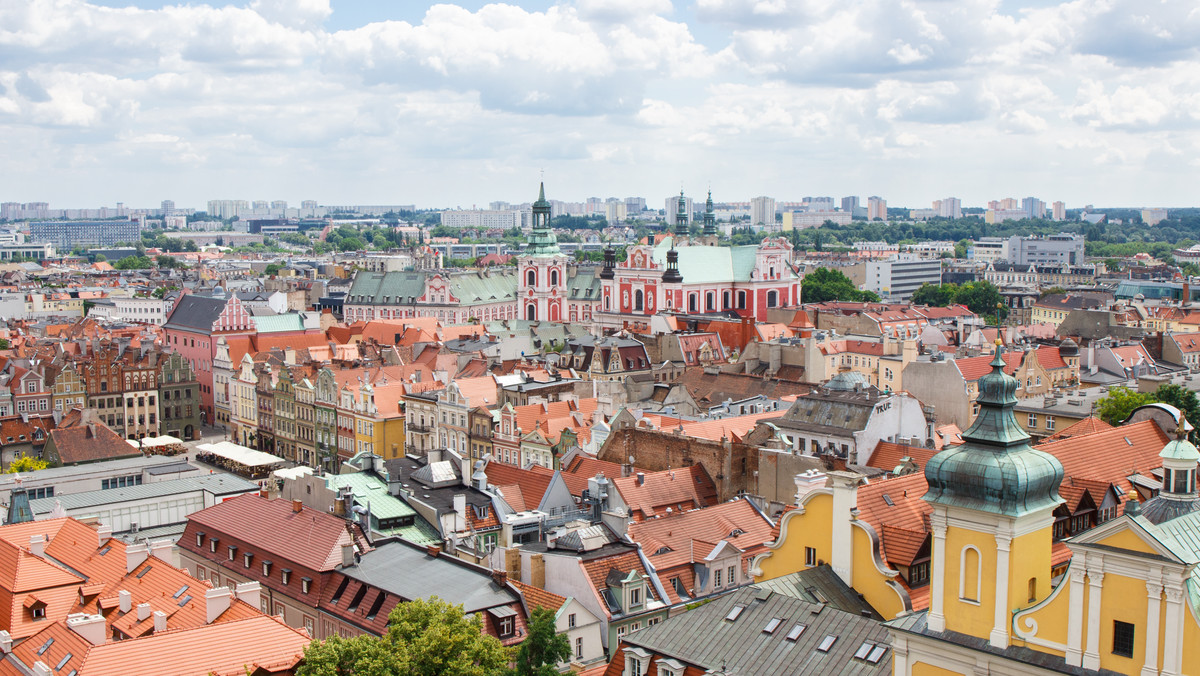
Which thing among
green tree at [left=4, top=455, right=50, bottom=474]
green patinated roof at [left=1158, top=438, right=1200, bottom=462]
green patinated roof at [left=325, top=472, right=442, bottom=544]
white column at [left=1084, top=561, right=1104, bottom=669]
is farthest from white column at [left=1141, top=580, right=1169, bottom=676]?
green tree at [left=4, top=455, right=50, bottom=474]

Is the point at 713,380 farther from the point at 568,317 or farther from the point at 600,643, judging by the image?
the point at 568,317

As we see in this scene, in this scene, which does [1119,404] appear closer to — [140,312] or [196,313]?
[196,313]

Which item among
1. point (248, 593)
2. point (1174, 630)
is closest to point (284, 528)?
point (248, 593)

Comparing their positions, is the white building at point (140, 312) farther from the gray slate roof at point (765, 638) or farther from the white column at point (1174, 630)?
the white column at point (1174, 630)

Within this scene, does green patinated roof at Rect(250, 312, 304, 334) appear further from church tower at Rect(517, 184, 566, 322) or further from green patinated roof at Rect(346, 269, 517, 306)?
church tower at Rect(517, 184, 566, 322)

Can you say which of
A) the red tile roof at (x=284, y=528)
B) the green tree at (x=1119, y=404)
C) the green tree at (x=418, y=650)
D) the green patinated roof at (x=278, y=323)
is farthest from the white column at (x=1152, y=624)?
the green patinated roof at (x=278, y=323)

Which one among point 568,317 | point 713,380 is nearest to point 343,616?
point 713,380
